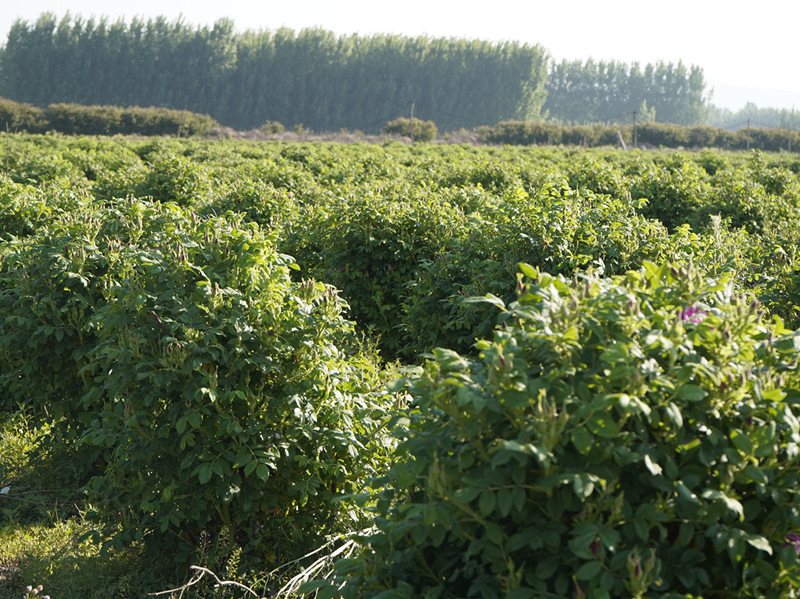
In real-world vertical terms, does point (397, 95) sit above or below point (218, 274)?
above

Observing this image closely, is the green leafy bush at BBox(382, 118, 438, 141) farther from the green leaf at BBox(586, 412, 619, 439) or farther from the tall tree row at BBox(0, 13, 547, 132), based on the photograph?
the green leaf at BBox(586, 412, 619, 439)

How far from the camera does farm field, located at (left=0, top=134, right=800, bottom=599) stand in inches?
60.4

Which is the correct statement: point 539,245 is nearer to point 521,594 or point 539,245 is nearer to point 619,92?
point 521,594

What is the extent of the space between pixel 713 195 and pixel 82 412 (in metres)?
7.78

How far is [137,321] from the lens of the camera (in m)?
2.86

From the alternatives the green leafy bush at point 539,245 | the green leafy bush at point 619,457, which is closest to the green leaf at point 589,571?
the green leafy bush at point 619,457

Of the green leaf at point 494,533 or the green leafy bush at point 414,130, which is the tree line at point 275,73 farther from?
the green leaf at point 494,533

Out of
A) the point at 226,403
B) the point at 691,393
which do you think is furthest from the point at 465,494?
the point at 226,403

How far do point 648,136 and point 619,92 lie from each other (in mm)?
62904

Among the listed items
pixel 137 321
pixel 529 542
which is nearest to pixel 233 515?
pixel 137 321

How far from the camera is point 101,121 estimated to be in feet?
132

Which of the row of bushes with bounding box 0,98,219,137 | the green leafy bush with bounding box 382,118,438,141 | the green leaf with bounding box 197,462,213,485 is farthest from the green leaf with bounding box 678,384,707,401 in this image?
the green leafy bush with bounding box 382,118,438,141

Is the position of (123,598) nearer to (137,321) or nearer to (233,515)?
(233,515)

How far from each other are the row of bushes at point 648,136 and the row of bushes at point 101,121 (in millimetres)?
19398
